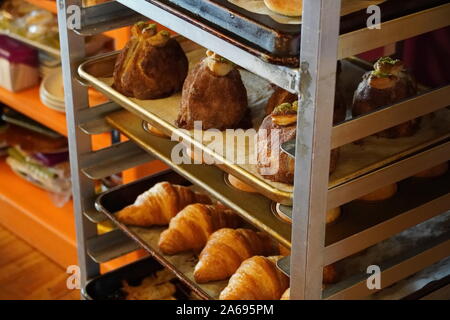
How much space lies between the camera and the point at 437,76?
2.72 meters

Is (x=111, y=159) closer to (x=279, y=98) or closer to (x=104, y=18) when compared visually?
(x=104, y=18)

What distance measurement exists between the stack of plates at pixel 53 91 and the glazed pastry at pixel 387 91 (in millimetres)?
1521

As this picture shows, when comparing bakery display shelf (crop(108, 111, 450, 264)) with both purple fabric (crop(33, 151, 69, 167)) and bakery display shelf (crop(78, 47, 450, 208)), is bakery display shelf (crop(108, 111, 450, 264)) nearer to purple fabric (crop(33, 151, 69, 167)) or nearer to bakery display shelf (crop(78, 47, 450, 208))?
bakery display shelf (crop(78, 47, 450, 208))

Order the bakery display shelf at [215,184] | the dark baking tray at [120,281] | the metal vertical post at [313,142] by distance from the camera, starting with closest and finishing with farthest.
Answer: the metal vertical post at [313,142]
the bakery display shelf at [215,184]
the dark baking tray at [120,281]

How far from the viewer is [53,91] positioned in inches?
125

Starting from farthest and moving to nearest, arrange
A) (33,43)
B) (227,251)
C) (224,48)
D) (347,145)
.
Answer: (33,43) → (227,251) → (347,145) → (224,48)

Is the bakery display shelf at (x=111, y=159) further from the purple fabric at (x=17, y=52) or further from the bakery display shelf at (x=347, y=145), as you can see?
the purple fabric at (x=17, y=52)

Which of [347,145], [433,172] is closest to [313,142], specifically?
[347,145]

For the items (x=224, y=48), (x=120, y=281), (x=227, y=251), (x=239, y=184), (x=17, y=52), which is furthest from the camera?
(x=17, y=52)

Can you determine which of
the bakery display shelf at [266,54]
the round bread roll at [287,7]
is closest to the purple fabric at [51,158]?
the bakery display shelf at [266,54]

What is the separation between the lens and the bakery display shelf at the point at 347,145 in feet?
5.38

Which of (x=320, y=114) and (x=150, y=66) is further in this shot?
(x=150, y=66)

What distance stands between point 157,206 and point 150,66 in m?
0.37

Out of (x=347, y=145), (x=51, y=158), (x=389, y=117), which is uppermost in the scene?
(x=389, y=117)
